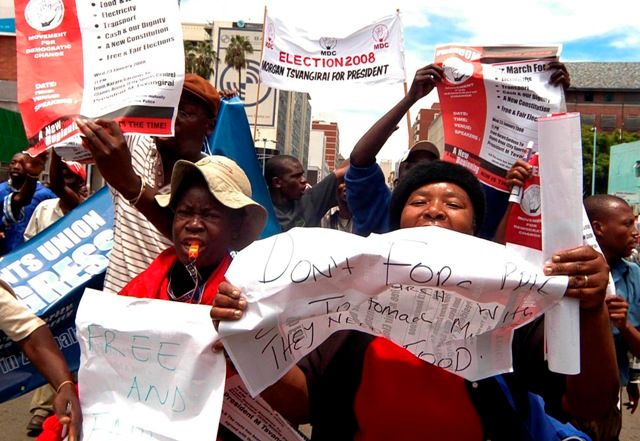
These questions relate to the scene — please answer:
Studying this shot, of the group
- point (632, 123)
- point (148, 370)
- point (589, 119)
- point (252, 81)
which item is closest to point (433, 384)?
point (148, 370)

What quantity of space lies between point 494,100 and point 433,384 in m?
1.63

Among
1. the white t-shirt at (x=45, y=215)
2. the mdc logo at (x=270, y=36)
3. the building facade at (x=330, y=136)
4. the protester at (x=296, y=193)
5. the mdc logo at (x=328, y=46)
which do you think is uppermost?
the building facade at (x=330, y=136)

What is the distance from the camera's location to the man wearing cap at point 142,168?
2.26 meters

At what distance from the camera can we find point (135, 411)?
1.79 metres

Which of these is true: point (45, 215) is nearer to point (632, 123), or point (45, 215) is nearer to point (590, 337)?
point (590, 337)

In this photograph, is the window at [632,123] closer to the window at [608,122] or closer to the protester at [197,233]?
the window at [608,122]

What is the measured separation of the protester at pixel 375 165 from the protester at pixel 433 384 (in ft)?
3.25

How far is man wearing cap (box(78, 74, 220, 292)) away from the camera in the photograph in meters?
2.26

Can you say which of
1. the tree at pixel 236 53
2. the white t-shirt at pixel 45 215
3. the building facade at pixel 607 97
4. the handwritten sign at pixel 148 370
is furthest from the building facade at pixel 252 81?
the handwritten sign at pixel 148 370

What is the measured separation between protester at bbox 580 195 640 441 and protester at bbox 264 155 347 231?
5.09ft

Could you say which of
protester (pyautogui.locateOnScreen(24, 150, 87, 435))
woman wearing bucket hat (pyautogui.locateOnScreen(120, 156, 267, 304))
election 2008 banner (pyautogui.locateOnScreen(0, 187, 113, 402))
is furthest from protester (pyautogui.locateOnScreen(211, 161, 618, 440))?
protester (pyautogui.locateOnScreen(24, 150, 87, 435))

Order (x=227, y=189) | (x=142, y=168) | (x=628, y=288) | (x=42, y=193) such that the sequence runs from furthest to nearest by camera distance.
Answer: (x=42, y=193) < (x=628, y=288) < (x=142, y=168) < (x=227, y=189)

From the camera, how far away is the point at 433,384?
176 centimetres

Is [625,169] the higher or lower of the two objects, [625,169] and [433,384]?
the higher
